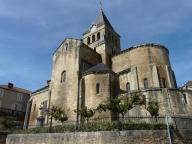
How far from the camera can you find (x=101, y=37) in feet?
134

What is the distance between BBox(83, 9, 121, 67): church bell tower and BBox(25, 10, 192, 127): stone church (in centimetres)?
79

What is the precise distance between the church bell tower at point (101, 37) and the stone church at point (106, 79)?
0.79 metres

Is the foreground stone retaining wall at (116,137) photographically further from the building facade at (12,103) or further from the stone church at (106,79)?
the building facade at (12,103)

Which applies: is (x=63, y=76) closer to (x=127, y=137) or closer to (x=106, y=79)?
(x=106, y=79)

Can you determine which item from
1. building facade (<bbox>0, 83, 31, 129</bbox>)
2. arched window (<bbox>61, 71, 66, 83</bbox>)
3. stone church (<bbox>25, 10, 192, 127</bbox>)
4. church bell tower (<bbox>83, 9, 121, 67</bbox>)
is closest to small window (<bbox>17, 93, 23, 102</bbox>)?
building facade (<bbox>0, 83, 31, 129</bbox>)

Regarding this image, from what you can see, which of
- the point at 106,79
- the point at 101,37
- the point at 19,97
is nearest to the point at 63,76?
the point at 106,79

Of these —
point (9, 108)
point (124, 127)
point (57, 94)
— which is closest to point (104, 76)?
point (57, 94)

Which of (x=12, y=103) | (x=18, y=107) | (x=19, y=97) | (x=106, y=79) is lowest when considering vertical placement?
(x=18, y=107)

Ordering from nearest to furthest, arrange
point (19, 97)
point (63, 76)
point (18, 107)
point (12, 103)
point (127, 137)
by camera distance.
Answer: point (127, 137) → point (63, 76) → point (12, 103) → point (18, 107) → point (19, 97)

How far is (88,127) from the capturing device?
16406 millimetres

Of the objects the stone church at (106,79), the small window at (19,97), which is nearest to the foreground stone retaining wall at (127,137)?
the stone church at (106,79)

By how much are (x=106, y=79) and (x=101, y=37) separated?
17365 mm

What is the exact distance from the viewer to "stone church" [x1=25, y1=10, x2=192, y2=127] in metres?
21.3

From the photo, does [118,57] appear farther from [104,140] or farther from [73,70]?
[104,140]
